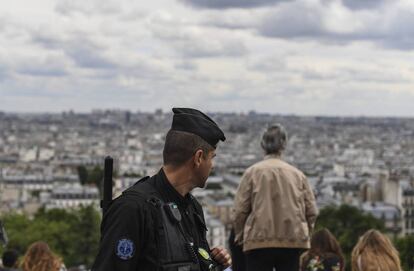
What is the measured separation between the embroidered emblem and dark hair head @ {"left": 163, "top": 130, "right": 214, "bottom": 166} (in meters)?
0.42

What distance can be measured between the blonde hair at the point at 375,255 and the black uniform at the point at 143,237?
9.18 ft

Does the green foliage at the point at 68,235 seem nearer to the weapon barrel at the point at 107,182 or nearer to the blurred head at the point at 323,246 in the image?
the blurred head at the point at 323,246

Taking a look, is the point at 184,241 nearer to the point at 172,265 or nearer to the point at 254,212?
the point at 172,265

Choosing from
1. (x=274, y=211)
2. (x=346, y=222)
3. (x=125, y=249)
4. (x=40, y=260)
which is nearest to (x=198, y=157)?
(x=125, y=249)

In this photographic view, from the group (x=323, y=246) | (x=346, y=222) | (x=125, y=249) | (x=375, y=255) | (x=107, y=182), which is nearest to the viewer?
(x=125, y=249)

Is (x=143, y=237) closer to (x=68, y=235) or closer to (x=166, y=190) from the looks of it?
(x=166, y=190)

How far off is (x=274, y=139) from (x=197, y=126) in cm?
307

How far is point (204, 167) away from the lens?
3684 mm

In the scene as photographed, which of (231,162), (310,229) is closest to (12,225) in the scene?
(310,229)

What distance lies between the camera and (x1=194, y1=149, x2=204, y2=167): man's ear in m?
3.63

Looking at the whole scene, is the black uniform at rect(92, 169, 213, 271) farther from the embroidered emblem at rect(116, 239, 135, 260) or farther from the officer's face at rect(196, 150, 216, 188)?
the officer's face at rect(196, 150, 216, 188)

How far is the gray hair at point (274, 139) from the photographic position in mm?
6652

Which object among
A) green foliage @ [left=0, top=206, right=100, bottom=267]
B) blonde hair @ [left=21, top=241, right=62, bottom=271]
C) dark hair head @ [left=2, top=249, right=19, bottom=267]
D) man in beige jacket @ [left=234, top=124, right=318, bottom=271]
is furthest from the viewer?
green foliage @ [left=0, top=206, right=100, bottom=267]

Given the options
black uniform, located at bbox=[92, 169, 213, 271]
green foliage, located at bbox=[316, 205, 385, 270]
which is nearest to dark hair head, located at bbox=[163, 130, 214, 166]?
black uniform, located at bbox=[92, 169, 213, 271]
